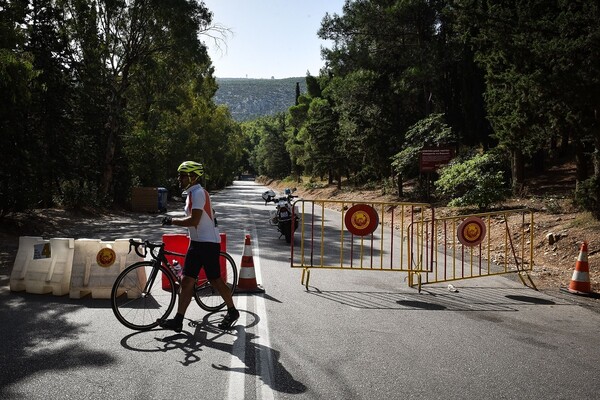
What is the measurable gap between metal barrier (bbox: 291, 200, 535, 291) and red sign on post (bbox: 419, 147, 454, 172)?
4820mm

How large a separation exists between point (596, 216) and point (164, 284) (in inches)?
397

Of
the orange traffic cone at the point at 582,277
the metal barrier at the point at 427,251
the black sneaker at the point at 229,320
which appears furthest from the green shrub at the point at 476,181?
the black sneaker at the point at 229,320

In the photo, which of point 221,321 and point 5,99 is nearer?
point 221,321

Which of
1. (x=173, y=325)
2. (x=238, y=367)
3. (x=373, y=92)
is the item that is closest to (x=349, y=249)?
(x=173, y=325)

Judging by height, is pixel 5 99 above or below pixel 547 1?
below

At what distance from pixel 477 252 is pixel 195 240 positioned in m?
9.29

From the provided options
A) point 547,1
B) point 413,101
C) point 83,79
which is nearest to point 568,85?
point 547,1

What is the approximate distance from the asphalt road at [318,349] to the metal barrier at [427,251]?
3.00 feet

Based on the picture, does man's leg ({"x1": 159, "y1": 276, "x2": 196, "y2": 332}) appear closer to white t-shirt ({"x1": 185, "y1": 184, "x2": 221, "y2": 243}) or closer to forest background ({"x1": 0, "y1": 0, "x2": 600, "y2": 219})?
white t-shirt ({"x1": 185, "y1": 184, "x2": 221, "y2": 243})

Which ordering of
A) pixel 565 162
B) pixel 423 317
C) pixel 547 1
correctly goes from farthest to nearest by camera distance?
pixel 565 162
pixel 547 1
pixel 423 317

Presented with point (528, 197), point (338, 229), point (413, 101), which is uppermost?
point (413, 101)

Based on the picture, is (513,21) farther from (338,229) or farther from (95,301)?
(95,301)

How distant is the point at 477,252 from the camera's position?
42.8 feet

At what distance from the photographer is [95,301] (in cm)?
712
